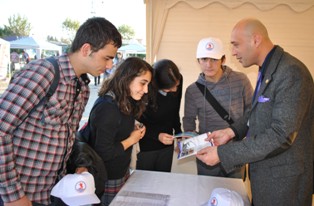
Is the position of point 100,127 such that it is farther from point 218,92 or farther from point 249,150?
point 218,92

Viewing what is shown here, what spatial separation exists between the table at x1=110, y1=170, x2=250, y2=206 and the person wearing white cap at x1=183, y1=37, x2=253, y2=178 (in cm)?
45

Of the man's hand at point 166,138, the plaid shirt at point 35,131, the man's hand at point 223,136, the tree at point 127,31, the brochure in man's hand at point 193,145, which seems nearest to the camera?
the plaid shirt at point 35,131

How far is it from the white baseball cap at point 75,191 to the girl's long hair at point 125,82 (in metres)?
0.48

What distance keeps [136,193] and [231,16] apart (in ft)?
7.81

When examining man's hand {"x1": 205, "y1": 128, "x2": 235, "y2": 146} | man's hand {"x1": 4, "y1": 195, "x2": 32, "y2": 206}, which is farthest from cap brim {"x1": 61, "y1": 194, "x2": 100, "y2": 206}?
man's hand {"x1": 205, "y1": 128, "x2": 235, "y2": 146}

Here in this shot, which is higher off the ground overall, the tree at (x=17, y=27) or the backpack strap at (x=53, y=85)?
the tree at (x=17, y=27)

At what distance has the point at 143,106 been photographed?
162 centimetres

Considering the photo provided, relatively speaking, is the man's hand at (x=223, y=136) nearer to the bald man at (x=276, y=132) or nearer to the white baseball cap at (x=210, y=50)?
the bald man at (x=276, y=132)

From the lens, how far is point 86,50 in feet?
3.69

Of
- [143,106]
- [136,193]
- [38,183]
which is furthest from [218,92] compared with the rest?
[38,183]

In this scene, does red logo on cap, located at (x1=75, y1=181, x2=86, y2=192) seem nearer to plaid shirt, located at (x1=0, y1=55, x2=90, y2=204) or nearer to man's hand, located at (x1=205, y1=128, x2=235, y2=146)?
plaid shirt, located at (x1=0, y1=55, x2=90, y2=204)

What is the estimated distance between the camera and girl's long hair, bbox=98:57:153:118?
1413mm


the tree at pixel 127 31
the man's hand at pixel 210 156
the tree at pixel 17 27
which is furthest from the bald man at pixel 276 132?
the tree at pixel 17 27

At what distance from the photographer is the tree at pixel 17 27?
219 cm
